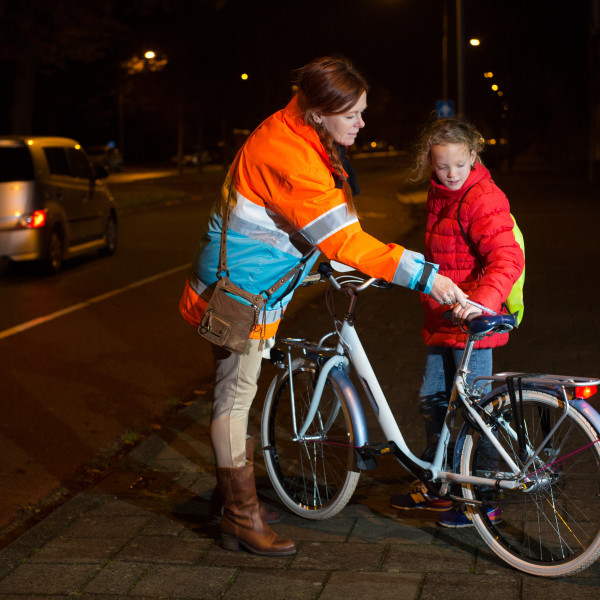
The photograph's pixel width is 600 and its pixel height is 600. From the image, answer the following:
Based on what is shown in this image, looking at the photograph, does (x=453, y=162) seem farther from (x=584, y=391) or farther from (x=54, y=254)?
(x=54, y=254)

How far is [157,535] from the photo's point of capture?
168 inches

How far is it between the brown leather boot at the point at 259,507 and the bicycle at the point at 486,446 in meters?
0.10

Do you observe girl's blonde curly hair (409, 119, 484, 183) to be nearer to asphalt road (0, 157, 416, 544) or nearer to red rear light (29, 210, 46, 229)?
asphalt road (0, 157, 416, 544)

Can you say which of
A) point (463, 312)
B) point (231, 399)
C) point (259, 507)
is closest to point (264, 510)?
point (259, 507)

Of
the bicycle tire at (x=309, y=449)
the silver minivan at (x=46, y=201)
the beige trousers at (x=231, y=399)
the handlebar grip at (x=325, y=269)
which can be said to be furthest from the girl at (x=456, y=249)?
the silver minivan at (x=46, y=201)

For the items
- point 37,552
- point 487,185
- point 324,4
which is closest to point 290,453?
point 37,552

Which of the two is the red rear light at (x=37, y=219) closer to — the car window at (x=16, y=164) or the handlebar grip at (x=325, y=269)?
the car window at (x=16, y=164)

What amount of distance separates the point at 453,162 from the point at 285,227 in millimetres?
771

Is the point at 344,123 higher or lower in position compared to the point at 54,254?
higher

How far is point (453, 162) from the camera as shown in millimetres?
4117

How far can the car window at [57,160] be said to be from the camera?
13328 mm

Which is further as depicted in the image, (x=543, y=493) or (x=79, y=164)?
(x=79, y=164)

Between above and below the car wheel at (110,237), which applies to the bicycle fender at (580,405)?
above

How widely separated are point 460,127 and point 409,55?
277 feet
